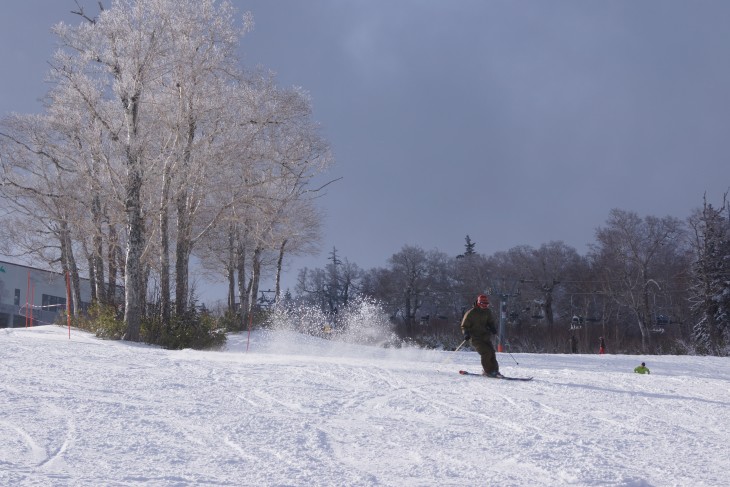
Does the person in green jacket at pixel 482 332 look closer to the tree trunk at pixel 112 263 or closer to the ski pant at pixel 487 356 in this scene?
the ski pant at pixel 487 356

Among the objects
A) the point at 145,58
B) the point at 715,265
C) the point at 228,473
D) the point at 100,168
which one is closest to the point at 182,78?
the point at 145,58

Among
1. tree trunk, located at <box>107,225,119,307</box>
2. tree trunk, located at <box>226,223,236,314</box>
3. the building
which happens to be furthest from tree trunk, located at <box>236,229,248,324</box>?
the building

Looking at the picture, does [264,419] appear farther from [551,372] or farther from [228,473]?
[551,372]

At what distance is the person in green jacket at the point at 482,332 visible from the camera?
13938mm

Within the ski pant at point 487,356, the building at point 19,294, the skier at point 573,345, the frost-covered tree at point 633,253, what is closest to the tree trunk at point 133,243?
the ski pant at point 487,356

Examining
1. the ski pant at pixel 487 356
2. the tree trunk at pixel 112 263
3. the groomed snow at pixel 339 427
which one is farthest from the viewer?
the tree trunk at pixel 112 263

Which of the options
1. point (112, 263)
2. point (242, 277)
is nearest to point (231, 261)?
point (242, 277)

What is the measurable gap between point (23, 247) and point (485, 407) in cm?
3159

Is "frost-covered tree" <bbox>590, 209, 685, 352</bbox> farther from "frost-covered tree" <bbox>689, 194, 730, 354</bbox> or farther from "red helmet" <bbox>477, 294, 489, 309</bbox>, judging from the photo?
"red helmet" <bbox>477, 294, 489, 309</bbox>

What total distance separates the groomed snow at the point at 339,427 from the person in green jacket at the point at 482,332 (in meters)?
0.65

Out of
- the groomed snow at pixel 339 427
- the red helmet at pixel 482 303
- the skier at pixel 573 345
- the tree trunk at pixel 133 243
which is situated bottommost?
the groomed snow at pixel 339 427

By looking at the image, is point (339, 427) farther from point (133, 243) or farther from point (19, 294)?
point (19, 294)

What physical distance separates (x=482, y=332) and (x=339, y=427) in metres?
6.73

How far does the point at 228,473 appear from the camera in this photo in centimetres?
571
